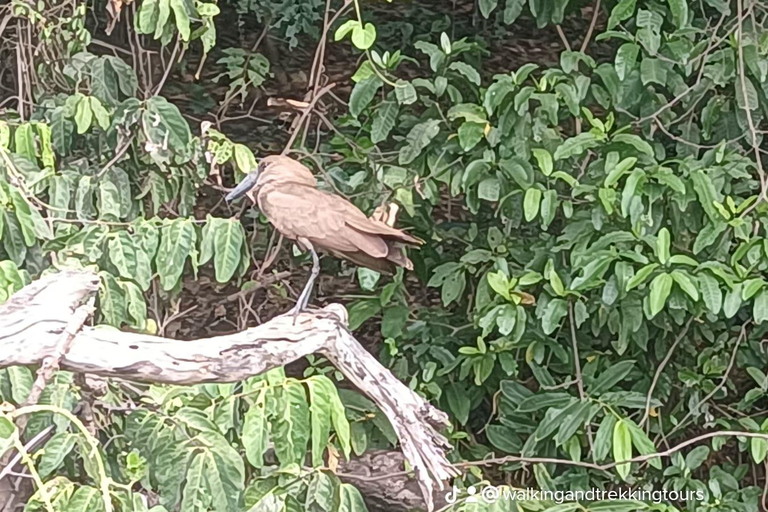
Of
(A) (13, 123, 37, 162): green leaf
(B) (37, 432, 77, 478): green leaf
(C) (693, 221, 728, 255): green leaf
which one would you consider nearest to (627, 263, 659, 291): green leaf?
(C) (693, 221, 728, 255): green leaf

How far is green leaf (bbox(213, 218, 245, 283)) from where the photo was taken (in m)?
1.24

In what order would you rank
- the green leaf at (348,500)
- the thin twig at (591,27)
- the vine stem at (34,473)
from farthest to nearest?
the thin twig at (591,27) → the green leaf at (348,500) → the vine stem at (34,473)

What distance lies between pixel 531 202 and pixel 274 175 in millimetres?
488

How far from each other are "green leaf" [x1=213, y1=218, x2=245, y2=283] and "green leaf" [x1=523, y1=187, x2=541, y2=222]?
1.68 feet

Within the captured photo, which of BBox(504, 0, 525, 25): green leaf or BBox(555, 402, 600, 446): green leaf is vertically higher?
BBox(504, 0, 525, 25): green leaf

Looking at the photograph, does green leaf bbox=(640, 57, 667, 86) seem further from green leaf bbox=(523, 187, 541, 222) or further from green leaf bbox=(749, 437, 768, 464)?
green leaf bbox=(749, 437, 768, 464)

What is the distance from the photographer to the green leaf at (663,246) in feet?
4.56

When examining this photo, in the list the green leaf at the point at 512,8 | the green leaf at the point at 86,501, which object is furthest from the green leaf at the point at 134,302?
the green leaf at the point at 512,8

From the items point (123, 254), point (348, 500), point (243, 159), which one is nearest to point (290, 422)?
point (348, 500)

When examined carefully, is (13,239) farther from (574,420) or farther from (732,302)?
(732,302)

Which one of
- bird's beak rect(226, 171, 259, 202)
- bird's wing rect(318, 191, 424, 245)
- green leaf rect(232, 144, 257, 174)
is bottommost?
green leaf rect(232, 144, 257, 174)

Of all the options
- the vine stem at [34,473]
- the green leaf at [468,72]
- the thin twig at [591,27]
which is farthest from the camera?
the thin twig at [591,27]

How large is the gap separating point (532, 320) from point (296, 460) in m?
0.69

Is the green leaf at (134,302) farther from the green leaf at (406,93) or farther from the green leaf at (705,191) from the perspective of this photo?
the green leaf at (705,191)
